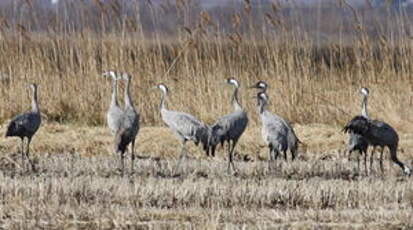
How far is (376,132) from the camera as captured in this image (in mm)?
10906

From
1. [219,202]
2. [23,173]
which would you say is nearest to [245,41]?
[23,173]

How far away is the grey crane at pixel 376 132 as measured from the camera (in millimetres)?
10805

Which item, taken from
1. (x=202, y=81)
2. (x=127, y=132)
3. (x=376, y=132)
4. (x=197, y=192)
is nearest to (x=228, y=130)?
(x=127, y=132)

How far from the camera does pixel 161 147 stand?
12.3 m

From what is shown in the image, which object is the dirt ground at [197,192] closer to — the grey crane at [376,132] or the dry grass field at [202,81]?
the dry grass field at [202,81]

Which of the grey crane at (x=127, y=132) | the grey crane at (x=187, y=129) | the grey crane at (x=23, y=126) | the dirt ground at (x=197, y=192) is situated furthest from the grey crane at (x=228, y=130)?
the grey crane at (x=23, y=126)

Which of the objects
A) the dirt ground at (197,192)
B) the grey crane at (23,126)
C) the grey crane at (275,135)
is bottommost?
the dirt ground at (197,192)

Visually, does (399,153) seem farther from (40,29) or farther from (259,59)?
(40,29)

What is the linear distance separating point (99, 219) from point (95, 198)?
0.93m

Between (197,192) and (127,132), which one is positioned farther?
(127,132)

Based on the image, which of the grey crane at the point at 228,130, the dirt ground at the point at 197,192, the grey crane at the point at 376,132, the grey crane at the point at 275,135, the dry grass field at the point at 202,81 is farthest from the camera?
the dry grass field at the point at 202,81

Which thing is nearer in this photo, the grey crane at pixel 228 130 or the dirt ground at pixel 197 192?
the dirt ground at pixel 197 192

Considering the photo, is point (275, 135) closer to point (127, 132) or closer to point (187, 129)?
point (187, 129)

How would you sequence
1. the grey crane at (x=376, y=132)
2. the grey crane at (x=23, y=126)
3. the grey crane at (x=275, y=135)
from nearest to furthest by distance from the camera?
the grey crane at (x=376, y=132)
the grey crane at (x=23, y=126)
the grey crane at (x=275, y=135)
